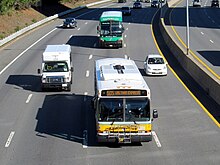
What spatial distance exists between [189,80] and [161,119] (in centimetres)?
1101

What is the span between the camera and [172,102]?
29.5m

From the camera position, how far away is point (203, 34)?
64.4 meters

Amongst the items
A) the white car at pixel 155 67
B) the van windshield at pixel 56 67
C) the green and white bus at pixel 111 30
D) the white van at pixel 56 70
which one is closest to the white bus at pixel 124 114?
the white van at pixel 56 70

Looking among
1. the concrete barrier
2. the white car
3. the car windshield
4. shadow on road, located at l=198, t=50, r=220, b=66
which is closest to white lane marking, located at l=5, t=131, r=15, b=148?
the concrete barrier

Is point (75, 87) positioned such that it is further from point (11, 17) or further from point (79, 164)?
point (11, 17)

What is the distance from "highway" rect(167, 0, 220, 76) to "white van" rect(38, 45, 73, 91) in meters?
10.5

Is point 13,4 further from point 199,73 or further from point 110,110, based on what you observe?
point 110,110

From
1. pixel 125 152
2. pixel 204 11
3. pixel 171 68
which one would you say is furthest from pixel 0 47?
pixel 204 11

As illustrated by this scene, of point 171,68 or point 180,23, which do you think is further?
point 180,23

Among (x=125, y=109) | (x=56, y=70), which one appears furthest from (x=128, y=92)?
(x=56, y=70)

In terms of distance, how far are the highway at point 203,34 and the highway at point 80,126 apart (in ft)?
19.7

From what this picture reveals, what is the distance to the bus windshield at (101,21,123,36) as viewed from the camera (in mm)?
51097

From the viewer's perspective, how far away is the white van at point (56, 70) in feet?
107

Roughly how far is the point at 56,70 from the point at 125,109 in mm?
13761
